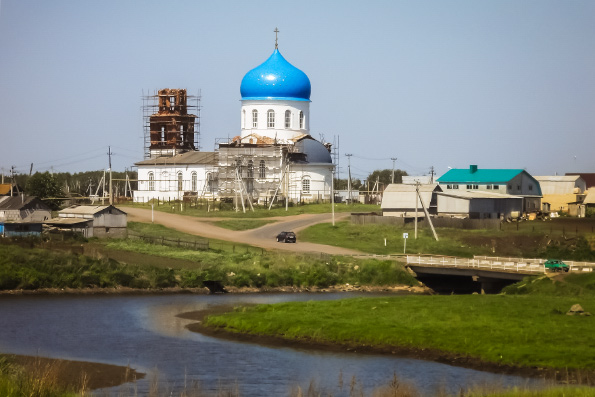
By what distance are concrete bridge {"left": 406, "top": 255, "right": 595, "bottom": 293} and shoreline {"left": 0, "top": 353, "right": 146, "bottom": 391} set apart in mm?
23846

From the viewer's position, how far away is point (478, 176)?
9200 cm

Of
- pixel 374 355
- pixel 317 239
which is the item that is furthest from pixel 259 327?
pixel 317 239

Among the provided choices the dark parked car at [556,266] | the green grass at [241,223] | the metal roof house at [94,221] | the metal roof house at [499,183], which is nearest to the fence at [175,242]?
the metal roof house at [94,221]

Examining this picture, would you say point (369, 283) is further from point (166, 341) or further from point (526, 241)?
point (166, 341)

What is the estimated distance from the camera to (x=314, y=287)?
57.4 m

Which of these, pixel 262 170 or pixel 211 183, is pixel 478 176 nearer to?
pixel 262 170

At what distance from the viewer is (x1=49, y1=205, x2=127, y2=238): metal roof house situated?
66.3m

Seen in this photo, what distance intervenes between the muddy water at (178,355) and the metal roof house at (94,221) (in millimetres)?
16625

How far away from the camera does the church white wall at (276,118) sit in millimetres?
97812

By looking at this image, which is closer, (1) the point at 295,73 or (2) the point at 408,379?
(2) the point at 408,379

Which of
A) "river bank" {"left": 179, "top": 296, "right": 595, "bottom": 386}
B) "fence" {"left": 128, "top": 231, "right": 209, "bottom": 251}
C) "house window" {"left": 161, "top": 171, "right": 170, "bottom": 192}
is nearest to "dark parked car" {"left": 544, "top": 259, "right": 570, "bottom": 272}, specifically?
"river bank" {"left": 179, "top": 296, "right": 595, "bottom": 386}

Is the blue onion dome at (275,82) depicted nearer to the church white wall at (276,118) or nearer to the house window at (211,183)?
the church white wall at (276,118)

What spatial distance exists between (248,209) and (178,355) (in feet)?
169

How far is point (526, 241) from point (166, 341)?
34.0 m
